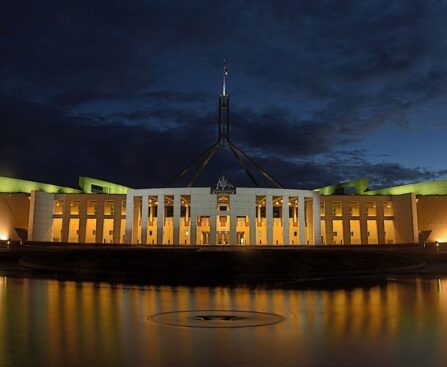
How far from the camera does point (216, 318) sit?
9.67 metres

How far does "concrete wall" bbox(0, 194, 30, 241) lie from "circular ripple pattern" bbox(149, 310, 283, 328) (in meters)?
56.0

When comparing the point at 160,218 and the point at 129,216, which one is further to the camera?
the point at 129,216

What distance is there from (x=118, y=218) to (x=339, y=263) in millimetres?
41223

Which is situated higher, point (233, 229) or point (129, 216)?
point (129, 216)

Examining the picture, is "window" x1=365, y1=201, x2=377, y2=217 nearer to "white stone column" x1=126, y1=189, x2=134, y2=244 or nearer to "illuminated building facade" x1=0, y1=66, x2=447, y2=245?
"illuminated building facade" x1=0, y1=66, x2=447, y2=245

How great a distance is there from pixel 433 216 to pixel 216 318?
5840cm

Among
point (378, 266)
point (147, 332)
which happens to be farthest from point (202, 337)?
point (378, 266)

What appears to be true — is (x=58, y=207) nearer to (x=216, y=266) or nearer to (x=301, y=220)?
(x=301, y=220)

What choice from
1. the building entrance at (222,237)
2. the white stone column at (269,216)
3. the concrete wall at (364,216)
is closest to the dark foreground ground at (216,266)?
the white stone column at (269,216)

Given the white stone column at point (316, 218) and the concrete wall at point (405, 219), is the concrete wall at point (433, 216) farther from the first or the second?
the white stone column at point (316, 218)

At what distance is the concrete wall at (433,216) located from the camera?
59844 millimetres

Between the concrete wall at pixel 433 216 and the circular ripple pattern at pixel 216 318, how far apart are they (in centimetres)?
5649

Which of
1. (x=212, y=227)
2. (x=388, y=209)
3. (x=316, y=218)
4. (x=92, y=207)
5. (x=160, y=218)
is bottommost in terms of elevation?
(x=212, y=227)

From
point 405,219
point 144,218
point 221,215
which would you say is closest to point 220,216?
point 221,215
